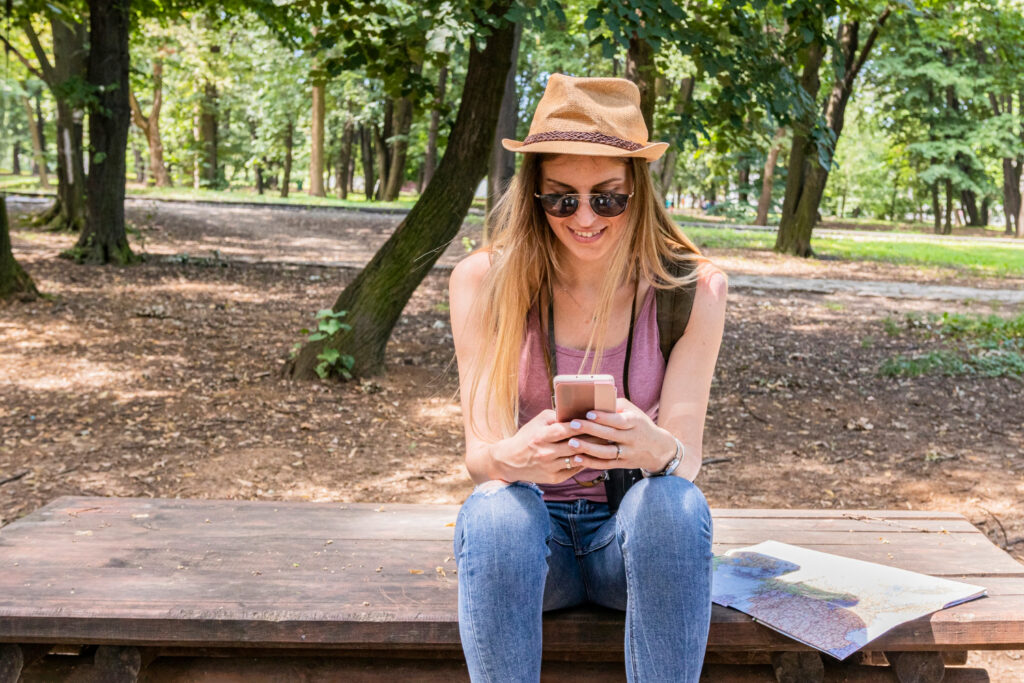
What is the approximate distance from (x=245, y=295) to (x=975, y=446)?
6854mm

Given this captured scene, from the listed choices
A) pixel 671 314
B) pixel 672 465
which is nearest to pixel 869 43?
pixel 671 314

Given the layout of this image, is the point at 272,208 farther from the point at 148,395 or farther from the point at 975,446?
the point at 975,446

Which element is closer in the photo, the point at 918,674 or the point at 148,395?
the point at 918,674

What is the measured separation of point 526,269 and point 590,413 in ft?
1.87

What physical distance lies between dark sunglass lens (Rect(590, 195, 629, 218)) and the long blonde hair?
0.10m

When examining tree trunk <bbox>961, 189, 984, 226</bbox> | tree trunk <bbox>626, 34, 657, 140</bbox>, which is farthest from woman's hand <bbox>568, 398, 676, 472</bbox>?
tree trunk <bbox>961, 189, 984, 226</bbox>

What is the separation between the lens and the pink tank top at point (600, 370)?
2.44m

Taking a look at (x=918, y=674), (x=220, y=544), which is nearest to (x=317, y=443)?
(x=220, y=544)

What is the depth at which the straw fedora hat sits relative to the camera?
230 cm

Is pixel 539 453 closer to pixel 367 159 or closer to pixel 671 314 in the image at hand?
pixel 671 314

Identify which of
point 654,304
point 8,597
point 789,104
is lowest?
point 8,597

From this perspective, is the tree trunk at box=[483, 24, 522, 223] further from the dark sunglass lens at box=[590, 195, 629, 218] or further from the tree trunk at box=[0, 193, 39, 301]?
the dark sunglass lens at box=[590, 195, 629, 218]

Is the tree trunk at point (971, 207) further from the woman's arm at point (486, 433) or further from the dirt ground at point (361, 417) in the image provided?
the woman's arm at point (486, 433)

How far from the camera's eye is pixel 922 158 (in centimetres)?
3391
